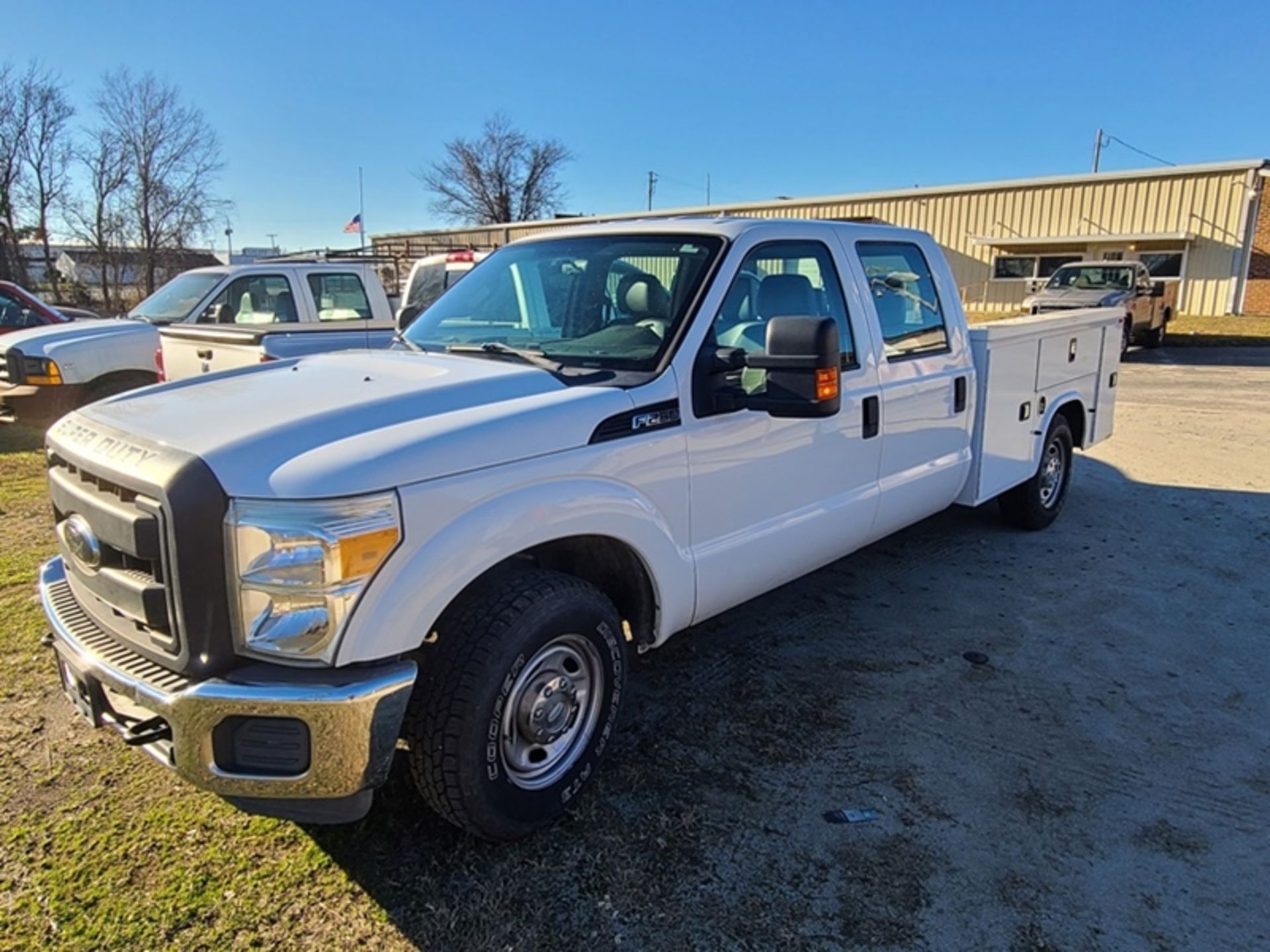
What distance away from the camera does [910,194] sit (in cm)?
3262

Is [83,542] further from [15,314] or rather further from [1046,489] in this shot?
[15,314]

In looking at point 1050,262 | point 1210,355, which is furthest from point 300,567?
point 1050,262

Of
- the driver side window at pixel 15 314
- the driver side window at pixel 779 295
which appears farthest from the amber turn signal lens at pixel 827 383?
the driver side window at pixel 15 314

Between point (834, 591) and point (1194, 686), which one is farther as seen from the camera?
point (834, 591)

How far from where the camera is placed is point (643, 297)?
352 centimetres

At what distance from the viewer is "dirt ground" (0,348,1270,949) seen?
253 cm

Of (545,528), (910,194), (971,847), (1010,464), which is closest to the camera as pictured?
(545,528)

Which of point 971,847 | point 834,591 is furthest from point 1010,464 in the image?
point 971,847

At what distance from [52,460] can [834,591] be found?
12.6ft

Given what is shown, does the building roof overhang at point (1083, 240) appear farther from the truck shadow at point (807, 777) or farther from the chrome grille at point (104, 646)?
the chrome grille at point (104, 646)

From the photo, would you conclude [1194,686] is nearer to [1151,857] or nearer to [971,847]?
[1151,857]

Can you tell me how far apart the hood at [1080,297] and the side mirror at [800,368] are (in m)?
16.9

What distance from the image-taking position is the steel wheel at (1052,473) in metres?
6.14

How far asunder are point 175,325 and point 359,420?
21.1 ft
